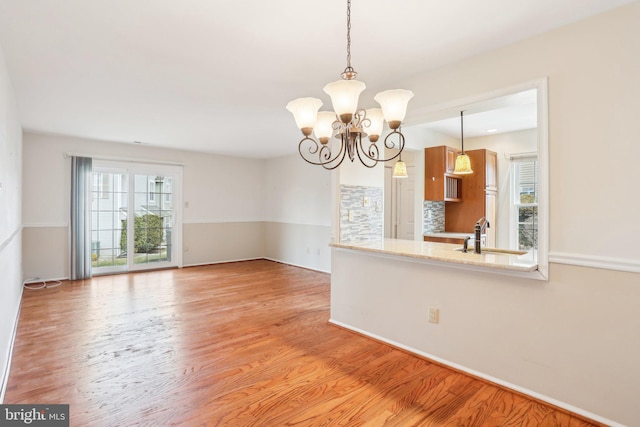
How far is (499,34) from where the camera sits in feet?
6.98

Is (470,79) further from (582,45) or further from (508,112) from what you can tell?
(508,112)

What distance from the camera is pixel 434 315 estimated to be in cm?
262

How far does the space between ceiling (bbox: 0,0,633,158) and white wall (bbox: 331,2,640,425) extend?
7.7 inches

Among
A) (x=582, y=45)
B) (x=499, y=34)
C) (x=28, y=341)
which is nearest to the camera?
(x=582, y=45)

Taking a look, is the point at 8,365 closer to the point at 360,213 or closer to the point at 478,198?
the point at 360,213

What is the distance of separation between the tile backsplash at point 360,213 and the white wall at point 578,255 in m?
1.30

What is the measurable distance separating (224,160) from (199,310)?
13.2ft

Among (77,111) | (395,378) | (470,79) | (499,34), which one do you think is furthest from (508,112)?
(77,111)

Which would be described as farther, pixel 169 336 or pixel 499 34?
pixel 169 336

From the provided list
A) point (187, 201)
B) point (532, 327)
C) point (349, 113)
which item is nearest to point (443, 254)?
point (532, 327)

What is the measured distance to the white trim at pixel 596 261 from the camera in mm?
1802

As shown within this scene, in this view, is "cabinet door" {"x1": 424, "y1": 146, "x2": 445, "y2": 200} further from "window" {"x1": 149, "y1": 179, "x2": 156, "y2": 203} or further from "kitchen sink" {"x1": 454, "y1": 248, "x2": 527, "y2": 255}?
"window" {"x1": 149, "y1": 179, "x2": 156, "y2": 203}

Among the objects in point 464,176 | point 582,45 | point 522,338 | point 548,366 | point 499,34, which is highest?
point 499,34

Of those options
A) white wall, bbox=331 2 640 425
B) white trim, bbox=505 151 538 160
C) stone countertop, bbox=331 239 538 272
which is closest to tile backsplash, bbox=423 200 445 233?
white trim, bbox=505 151 538 160
